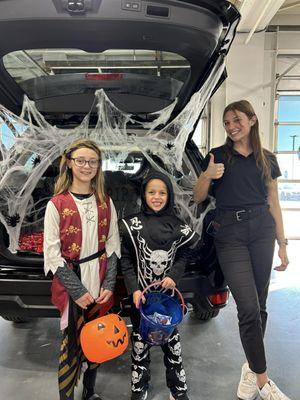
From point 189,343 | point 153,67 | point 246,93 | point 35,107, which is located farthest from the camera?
point 246,93

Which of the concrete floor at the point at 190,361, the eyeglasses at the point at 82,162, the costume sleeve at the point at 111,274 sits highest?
the eyeglasses at the point at 82,162

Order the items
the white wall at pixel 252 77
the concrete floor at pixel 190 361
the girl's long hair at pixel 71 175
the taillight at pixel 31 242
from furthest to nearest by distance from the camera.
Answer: the white wall at pixel 252 77 → the taillight at pixel 31 242 → the concrete floor at pixel 190 361 → the girl's long hair at pixel 71 175

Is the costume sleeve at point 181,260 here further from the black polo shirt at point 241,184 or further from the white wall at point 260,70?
the white wall at point 260,70

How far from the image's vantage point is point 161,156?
215 centimetres

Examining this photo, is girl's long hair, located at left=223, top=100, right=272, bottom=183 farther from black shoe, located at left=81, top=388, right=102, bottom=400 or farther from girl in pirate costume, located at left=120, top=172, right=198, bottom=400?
black shoe, located at left=81, top=388, right=102, bottom=400

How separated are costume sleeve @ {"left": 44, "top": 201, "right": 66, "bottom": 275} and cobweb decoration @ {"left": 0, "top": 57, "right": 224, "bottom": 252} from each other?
0.49 meters

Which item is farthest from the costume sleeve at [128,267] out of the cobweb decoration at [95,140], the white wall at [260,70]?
the white wall at [260,70]

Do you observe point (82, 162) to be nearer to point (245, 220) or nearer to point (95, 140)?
point (95, 140)

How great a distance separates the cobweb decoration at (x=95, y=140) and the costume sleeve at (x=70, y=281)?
1.80ft

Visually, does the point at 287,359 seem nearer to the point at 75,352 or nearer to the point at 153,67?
the point at 75,352

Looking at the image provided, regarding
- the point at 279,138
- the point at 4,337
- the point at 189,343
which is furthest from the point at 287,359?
the point at 279,138

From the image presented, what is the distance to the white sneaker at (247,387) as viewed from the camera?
1.92 m

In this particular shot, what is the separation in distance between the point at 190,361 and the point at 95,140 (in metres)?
1.45

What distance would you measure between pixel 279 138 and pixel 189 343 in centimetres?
562
